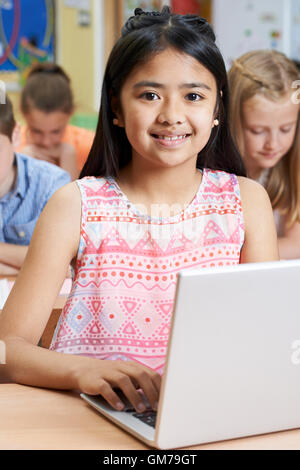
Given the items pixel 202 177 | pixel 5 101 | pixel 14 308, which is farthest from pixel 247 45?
pixel 14 308

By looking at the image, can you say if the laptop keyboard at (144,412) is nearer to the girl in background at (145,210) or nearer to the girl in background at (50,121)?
the girl in background at (145,210)

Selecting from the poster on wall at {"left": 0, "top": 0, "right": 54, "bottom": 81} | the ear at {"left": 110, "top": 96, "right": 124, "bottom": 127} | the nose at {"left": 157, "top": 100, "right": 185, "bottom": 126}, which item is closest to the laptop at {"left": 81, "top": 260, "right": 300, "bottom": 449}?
the nose at {"left": 157, "top": 100, "right": 185, "bottom": 126}

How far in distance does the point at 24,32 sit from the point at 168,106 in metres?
3.72

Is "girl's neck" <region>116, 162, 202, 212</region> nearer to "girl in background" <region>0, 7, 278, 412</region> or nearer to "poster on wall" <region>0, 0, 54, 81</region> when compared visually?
"girl in background" <region>0, 7, 278, 412</region>

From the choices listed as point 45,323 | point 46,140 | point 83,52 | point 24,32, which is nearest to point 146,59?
point 45,323

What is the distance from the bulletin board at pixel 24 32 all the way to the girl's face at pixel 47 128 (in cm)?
143

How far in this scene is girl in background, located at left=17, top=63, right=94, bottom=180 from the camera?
3268mm

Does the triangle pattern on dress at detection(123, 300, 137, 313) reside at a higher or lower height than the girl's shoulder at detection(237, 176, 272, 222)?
lower

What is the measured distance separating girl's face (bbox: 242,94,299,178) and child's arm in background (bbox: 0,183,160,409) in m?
1.01

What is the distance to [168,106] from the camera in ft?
3.81

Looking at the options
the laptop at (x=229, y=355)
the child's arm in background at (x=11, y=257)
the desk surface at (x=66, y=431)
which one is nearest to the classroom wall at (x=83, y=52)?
the child's arm in background at (x=11, y=257)

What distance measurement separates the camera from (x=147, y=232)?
1.27 meters

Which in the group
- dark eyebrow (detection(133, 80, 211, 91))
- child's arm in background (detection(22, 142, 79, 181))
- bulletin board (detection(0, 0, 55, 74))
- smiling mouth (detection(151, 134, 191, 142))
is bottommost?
smiling mouth (detection(151, 134, 191, 142))

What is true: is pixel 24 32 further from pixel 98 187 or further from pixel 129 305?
pixel 129 305
